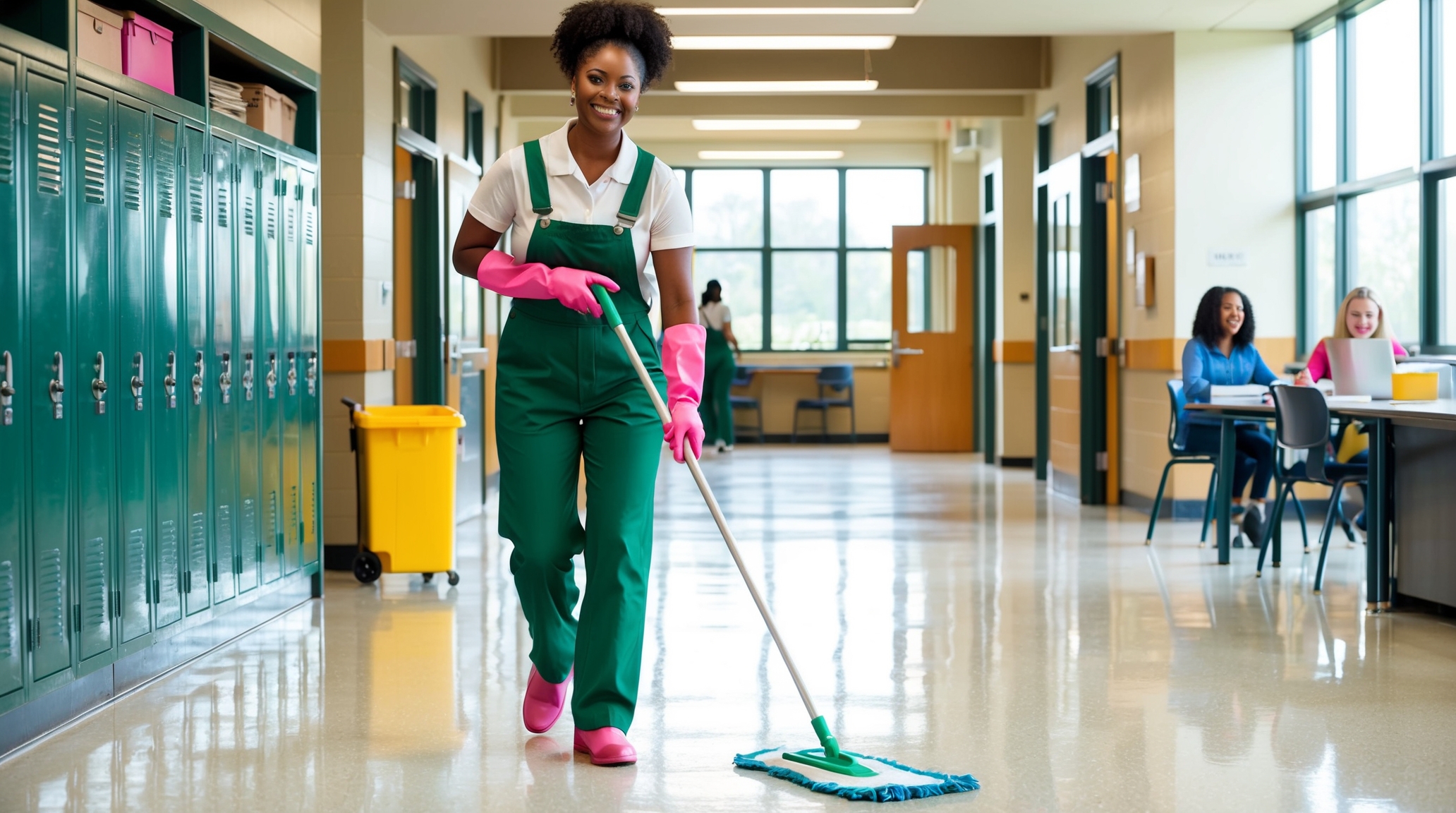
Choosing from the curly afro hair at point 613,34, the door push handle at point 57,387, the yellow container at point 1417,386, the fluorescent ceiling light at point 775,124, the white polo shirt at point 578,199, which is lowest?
the yellow container at point 1417,386

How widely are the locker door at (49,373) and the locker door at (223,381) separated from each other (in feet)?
3.00

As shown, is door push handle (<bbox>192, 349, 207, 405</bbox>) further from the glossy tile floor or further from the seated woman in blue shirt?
the seated woman in blue shirt

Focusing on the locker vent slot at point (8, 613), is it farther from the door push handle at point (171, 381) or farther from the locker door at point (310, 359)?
the locker door at point (310, 359)

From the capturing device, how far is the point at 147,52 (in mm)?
4102

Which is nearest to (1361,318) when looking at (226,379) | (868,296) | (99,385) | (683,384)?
(683,384)

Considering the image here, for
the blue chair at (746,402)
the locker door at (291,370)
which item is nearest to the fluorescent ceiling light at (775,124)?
the blue chair at (746,402)

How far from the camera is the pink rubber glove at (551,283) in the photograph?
2.96 m

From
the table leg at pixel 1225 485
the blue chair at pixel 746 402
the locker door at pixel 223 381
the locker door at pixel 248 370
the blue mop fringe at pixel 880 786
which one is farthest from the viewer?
the blue chair at pixel 746 402

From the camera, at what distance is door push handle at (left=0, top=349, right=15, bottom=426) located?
316 centimetres

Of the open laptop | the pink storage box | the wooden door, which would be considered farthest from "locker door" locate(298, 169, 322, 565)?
the wooden door

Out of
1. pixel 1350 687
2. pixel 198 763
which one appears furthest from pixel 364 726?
pixel 1350 687

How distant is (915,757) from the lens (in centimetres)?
322

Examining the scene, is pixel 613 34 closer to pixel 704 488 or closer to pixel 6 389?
pixel 704 488

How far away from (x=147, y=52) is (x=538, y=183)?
171cm
